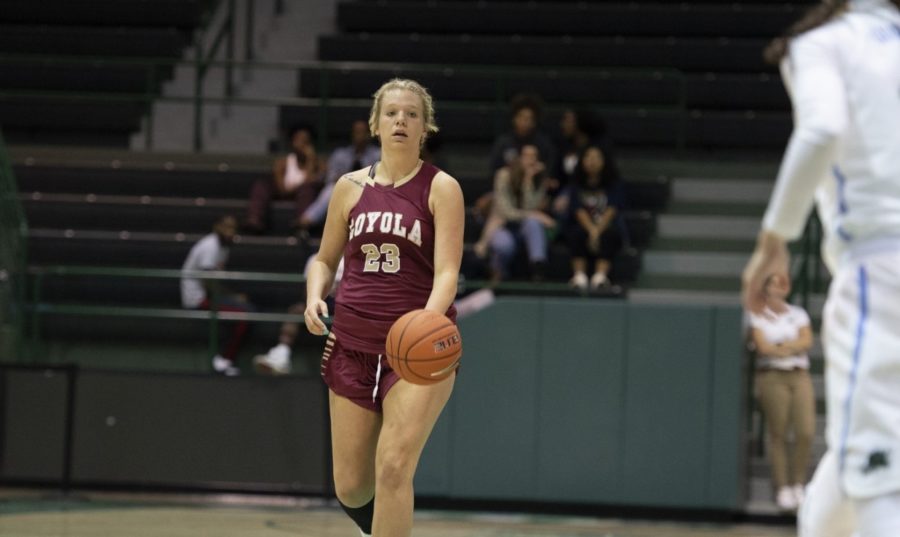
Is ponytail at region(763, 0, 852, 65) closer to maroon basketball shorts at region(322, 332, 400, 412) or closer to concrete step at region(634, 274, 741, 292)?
maroon basketball shorts at region(322, 332, 400, 412)

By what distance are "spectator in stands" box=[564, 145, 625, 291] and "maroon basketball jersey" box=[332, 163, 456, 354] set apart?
5.98 meters

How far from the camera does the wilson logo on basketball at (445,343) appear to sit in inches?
202

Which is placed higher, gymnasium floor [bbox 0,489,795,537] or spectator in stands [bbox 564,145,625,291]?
spectator in stands [bbox 564,145,625,291]

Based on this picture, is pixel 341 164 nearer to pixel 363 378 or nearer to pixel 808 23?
→ pixel 363 378

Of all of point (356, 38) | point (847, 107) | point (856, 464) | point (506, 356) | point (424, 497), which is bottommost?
point (424, 497)

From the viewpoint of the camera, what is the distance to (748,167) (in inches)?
567

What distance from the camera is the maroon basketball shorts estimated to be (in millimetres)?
5500

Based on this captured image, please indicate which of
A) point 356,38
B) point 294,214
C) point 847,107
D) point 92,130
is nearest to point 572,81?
point 356,38

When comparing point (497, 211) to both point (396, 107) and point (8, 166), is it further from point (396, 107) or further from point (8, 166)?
point (396, 107)

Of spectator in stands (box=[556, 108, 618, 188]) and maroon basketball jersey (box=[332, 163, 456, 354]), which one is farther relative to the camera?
spectator in stands (box=[556, 108, 618, 188])

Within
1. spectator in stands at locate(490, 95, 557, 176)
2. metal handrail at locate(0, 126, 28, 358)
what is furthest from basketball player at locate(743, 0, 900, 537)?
spectator in stands at locate(490, 95, 557, 176)

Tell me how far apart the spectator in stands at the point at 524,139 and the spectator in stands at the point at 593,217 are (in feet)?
1.23

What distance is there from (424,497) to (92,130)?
6.71 m

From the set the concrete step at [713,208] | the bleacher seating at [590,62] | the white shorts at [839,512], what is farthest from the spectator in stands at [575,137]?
the white shorts at [839,512]
